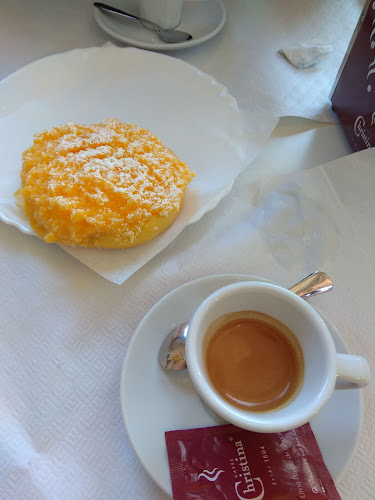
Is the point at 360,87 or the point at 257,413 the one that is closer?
the point at 257,413

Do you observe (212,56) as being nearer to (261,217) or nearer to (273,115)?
(273,115)

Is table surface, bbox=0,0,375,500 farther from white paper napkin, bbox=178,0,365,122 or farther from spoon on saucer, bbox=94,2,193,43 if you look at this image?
spoon on saucer, bbox=94,2,193,43

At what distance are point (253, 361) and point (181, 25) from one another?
915 mm

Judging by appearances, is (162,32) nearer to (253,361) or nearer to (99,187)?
(99,187)

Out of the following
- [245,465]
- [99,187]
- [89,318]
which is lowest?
[245,465]

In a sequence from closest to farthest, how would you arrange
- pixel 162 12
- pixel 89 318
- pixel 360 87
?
pixel 89 318 < pixel 360 87 < pixel 162 12

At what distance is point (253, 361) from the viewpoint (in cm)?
54

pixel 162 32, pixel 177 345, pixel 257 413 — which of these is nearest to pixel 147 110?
pixel 162 32

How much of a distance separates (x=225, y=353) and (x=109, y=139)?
0.43 meters

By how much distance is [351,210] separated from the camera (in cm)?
79

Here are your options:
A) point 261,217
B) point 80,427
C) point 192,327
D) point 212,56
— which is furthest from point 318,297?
point 212,56

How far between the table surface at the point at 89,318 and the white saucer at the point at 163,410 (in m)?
0.06

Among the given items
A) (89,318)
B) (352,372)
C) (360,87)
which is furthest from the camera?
(360,87)

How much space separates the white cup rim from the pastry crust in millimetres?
223
